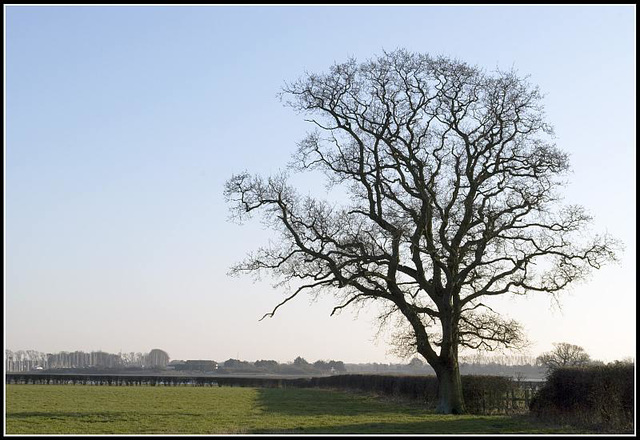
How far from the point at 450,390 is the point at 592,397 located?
23.9ft

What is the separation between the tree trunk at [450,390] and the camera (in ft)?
95.4

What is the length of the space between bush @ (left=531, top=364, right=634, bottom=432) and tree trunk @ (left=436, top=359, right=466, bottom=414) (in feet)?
12.2

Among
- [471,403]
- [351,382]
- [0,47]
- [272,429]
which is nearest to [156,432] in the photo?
[272,429]

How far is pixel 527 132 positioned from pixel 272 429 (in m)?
15.5

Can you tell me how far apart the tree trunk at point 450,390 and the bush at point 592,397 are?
3.73m

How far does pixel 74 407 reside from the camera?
34156 mm

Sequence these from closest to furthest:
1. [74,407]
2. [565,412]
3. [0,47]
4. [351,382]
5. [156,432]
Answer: [0,47] < [156,432] < [565,412] < [74,407] < [351,382]

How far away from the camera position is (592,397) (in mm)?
22828

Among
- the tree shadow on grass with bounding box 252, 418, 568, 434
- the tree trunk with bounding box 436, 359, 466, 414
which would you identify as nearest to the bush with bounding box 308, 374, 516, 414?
the tree trunk with bounding box 436, 359, 466, 414

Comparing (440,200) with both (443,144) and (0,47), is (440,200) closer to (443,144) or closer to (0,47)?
(443,144)

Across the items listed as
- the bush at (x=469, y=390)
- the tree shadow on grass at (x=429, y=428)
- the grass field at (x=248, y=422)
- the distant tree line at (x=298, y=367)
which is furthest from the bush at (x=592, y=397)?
the distant tree line at (x=298, y=367)

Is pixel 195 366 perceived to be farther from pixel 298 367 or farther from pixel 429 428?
pixel 429 428

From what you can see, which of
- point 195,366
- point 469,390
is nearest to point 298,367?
point 195,366

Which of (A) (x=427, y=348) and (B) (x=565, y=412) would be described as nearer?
(B) (x=565, y=412)
